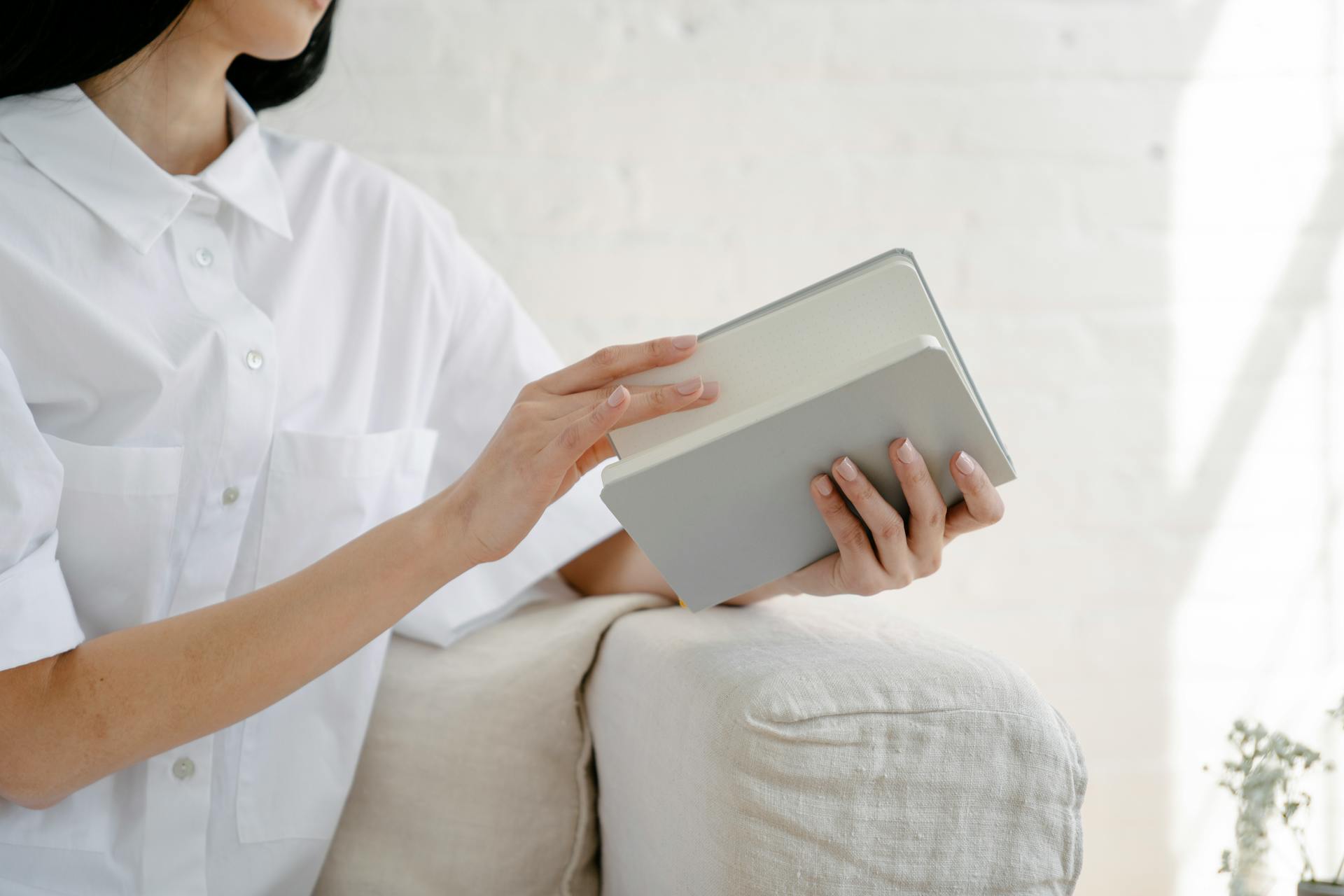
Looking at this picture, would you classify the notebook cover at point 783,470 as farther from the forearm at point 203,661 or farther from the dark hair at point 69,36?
the dark hair at point 69,36

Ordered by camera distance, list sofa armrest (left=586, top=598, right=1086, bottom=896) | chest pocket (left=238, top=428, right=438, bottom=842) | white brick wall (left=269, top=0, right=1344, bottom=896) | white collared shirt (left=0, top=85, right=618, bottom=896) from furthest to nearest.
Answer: white brick wall (left=269, top=0, right=1344, bottom=896) < chest pocket (left=238, top=428, right=438, bottom=842) < white collared shirt (left=0, top=85, right=618, bottom=896) < sofa armrest (left=586, top=598, right=1086, bottom=896)

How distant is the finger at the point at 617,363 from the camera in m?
0.65

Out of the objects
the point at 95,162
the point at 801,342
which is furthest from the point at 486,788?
the point at 95,162

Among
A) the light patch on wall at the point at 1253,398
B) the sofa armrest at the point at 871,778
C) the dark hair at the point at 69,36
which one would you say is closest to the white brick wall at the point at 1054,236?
the light patch on wall at the point at 1253,398

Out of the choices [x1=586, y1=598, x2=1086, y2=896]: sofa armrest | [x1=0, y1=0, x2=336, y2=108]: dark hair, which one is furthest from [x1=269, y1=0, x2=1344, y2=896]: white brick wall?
[x1=586, y1=598, x2=1086, y2=896]: sofa armrest

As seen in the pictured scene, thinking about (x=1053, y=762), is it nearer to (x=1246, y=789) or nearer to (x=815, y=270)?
(x=1246, y=789)

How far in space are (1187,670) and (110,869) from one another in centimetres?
126

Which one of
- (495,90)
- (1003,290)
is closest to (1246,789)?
(1003,290)

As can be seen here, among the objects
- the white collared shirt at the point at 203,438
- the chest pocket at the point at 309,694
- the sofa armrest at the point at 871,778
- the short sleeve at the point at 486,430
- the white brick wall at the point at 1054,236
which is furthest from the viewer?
the white brick wall at the point at 1054,236

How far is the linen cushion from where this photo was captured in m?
0.88

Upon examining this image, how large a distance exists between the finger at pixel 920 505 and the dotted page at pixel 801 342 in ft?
0.23

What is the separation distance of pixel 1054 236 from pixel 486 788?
38.7 inches

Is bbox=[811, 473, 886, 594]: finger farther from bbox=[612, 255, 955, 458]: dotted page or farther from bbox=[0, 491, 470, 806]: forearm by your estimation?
bbox=[0, 491, 470, 806]: forearm

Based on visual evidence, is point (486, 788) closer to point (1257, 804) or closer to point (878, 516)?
point (878, 516)
